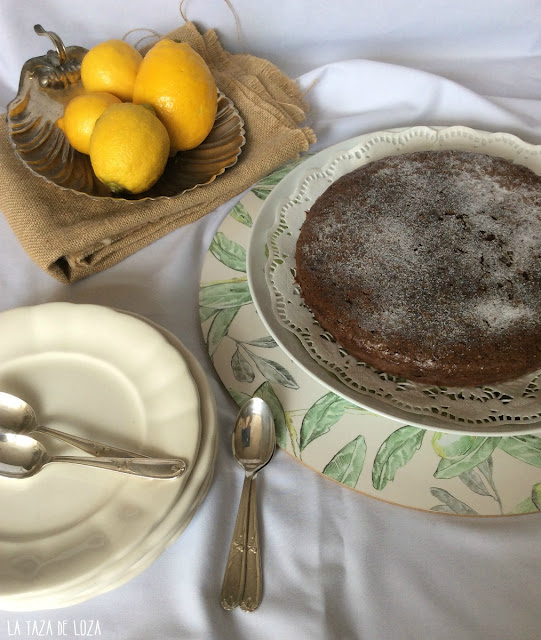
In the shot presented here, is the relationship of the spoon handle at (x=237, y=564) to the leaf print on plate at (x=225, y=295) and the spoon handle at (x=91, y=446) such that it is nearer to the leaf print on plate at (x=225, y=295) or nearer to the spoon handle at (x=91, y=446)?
the spoon handle at (x=91, y=446)

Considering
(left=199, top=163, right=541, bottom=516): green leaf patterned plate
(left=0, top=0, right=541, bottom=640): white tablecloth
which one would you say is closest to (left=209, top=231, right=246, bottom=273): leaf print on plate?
(left=0, top=0, right=541, bottom=640): white tablecloth

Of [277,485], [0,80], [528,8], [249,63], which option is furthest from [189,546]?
[528,8]

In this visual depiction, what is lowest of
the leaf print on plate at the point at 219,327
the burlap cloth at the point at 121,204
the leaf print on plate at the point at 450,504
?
the leaf print on plate at the point at 450,504

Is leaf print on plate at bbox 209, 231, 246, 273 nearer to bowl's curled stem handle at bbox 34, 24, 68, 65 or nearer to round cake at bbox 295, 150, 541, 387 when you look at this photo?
round cake at bbox 295, 150, 541, 387

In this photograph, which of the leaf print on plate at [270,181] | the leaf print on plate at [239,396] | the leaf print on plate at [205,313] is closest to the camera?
the leaf print on plate at [239,396]

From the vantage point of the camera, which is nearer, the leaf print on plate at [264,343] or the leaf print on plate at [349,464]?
the leaf print on plate at [349,464]

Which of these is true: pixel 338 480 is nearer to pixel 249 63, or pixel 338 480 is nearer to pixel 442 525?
pixel 442 525

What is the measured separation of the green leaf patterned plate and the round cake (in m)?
0.10

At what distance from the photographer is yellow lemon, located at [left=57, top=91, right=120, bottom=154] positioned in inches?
47.6

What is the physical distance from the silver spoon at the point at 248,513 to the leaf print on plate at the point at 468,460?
11.1 inches

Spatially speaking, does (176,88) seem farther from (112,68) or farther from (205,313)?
(205,313)

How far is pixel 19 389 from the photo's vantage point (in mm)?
846

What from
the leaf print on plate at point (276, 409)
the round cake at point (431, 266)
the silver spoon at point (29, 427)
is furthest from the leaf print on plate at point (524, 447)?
the silver spoon at point (29, 427)

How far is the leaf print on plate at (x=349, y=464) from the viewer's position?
0.88 metres
